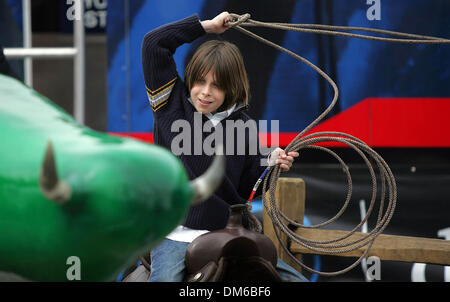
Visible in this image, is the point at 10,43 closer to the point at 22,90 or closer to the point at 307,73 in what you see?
the point at 307,73

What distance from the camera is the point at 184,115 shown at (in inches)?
72.1

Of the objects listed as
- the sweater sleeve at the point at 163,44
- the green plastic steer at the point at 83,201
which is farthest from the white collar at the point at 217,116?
the green plastic steer at the point at 83,201

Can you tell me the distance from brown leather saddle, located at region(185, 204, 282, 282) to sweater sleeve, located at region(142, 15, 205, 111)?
55 centimetres

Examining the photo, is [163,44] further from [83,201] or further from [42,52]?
[42,52]

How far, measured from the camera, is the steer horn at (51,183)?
0.64 meters

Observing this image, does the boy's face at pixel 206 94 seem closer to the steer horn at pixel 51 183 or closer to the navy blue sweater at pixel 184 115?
the navy blue sweater at pixel 184 115

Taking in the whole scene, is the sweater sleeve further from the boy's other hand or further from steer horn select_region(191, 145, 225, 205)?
steer horn select_region(191, 145, 225, 205)

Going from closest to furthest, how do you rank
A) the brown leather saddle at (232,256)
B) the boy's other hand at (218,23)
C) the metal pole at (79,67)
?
the brown leather saddle at (232,256) → the boy's other hand at (218,23) → the metal pole at (79,67)

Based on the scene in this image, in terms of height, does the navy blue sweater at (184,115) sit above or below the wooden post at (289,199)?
above

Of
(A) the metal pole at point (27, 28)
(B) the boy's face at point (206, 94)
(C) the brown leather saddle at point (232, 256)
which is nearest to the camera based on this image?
(C) the brown leather saddle at point (232, 256)

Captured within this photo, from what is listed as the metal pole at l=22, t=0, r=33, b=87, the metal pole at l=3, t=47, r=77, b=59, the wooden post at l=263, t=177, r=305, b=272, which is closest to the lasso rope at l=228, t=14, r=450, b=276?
the wooden post at l=263, t=177, r=305, b=272

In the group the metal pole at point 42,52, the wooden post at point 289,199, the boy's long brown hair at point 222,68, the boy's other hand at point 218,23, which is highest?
the boy's other hand at point 218,23

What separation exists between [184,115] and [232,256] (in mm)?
619

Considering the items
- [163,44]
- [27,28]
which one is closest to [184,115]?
[163,44]
